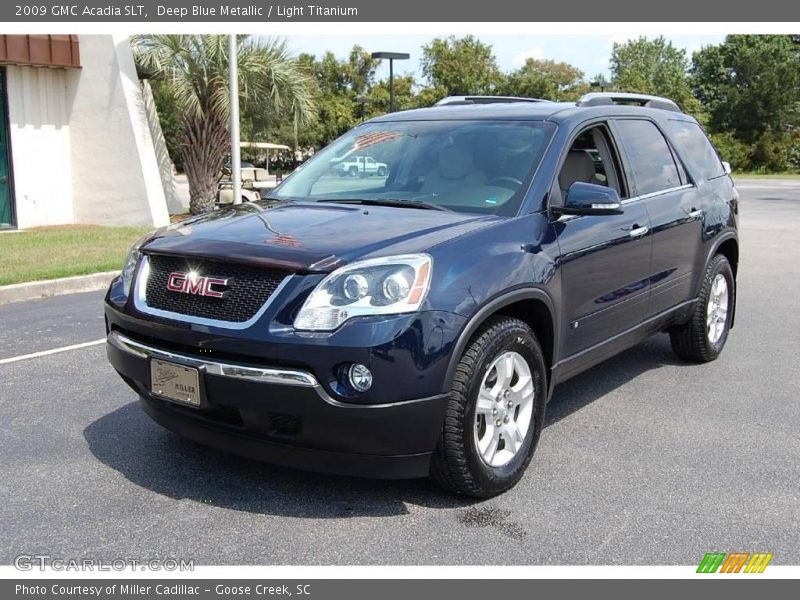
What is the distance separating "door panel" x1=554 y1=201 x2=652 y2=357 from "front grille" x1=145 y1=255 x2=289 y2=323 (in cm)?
158

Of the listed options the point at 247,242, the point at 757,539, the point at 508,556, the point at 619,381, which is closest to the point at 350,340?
the point at 247,242

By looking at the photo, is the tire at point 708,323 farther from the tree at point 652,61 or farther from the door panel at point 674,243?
the tree at point 652,61

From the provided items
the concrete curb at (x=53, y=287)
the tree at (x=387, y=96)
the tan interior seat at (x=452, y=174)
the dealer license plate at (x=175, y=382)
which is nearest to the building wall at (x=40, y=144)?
the concrete curb at (x=53, y=287)

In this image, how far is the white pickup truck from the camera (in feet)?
15.6

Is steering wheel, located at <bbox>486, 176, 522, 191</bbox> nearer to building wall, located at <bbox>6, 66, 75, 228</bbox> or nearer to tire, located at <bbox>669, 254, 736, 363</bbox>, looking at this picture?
tire, located at <bbox>669, 254, 736, 363</bbox>

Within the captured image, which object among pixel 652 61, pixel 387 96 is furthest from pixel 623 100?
pixel 652 61

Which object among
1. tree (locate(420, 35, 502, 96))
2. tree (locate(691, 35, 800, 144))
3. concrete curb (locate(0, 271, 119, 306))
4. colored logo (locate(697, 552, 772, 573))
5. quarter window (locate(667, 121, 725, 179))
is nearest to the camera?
colored logo (locate(697, 552, 772, 573))

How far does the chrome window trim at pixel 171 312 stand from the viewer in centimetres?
333

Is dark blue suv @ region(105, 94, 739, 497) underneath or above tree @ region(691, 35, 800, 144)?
underneath

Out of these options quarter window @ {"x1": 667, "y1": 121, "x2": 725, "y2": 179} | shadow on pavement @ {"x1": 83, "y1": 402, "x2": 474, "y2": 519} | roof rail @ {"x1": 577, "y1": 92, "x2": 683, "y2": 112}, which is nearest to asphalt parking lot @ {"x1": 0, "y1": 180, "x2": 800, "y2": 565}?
shadow on pavement @ {"x1": 83, "y1": 402, "x2": 474, "y2": 519}

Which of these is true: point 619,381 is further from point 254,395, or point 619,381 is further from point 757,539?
point 254,395

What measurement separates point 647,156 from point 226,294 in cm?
312

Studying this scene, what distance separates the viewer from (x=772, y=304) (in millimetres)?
8570

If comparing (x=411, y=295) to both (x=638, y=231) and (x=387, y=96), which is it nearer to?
(x=638, y=231)
